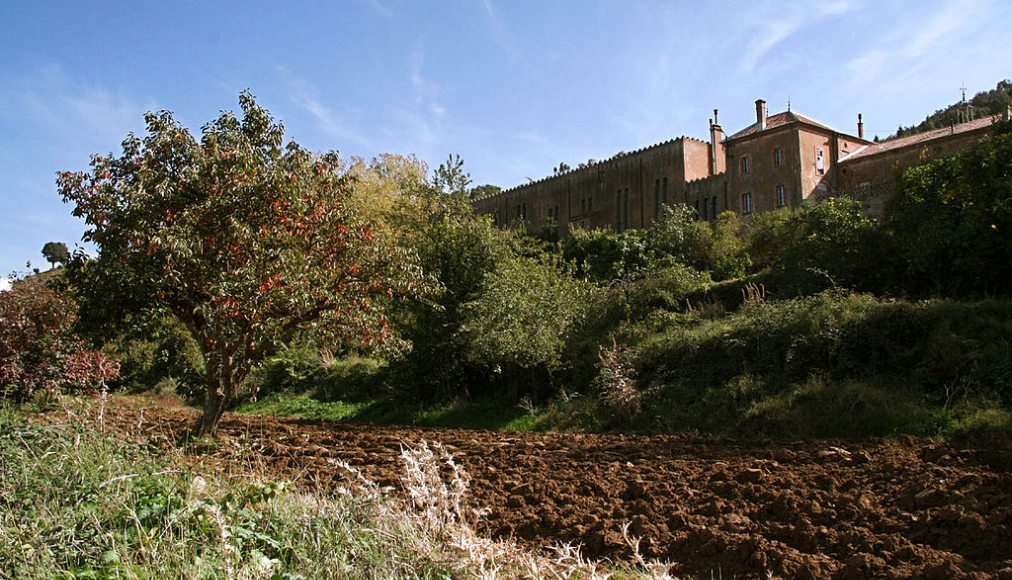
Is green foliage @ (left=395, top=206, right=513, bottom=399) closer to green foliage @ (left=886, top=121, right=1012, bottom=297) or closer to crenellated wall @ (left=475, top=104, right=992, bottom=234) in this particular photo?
green foliage @ (left=886, top=121, right=1012, bottom=297)

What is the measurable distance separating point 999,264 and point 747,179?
2470cm

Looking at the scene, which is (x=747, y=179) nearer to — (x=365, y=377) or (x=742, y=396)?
(x=365, y=377)

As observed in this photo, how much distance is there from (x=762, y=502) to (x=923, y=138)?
110ft

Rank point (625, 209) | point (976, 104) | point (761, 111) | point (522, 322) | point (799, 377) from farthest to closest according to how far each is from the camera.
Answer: point (976, 104)
point (625, 209)
point (761, 111)
point (522, 322)
point (799, 377)

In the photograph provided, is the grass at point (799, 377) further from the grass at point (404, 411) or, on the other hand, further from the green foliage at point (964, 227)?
the green foliage at point (964, 227)

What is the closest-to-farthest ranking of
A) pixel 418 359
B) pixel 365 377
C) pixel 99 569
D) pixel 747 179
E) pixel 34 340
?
1. pixel 99 569
2. pixel 34 340
3. pixel 418 359
4. pixel 365 377
5. pixel 747 179

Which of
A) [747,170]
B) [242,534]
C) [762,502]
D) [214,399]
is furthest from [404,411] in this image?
[747,170]

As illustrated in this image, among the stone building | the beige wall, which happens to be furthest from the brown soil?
the beige wall

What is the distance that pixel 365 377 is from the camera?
24.2 meters

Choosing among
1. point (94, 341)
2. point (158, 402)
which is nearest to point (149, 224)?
point (94, 341)

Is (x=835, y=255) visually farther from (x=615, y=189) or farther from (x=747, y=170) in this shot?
(x=615, y=189)

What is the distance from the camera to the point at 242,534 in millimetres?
5105

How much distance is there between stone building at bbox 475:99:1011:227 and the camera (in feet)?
117

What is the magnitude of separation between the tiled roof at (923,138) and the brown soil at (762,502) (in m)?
29.6
